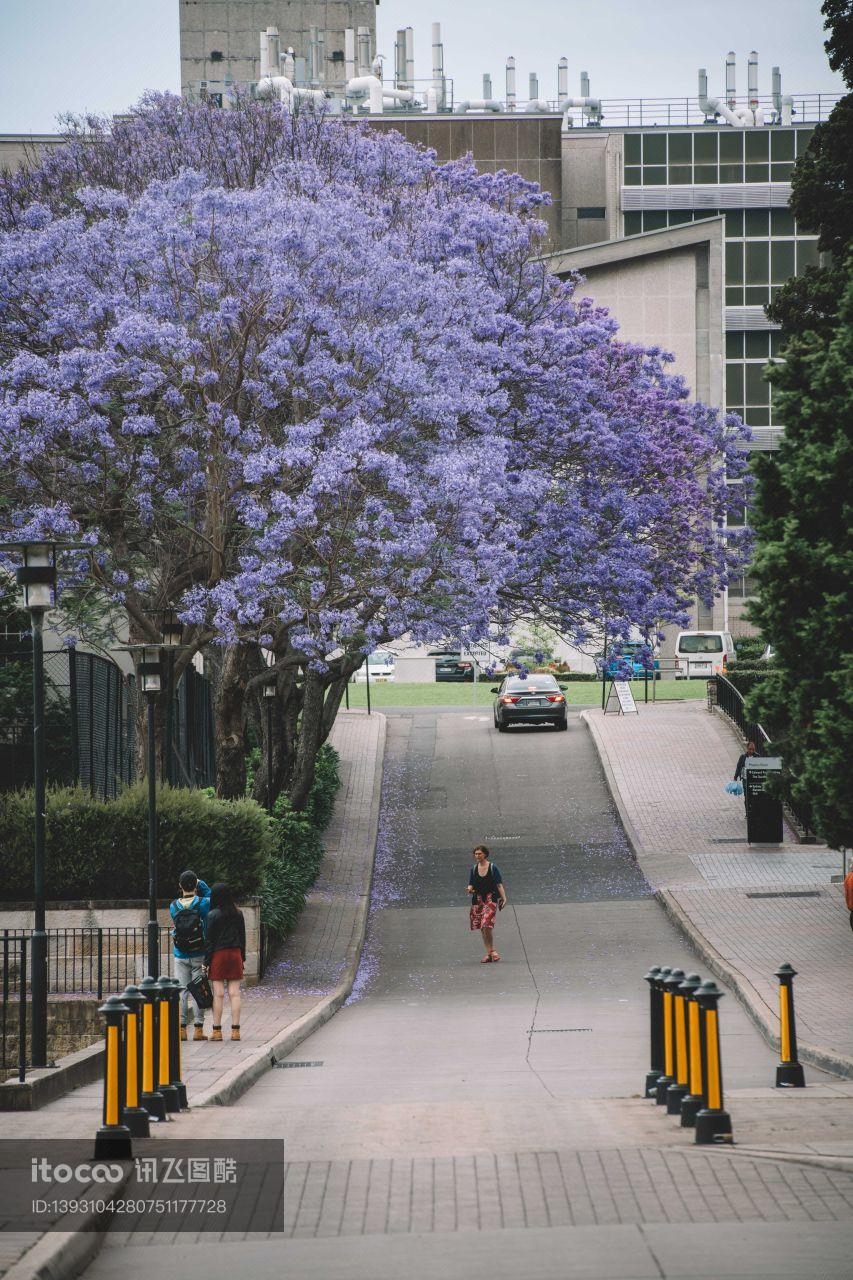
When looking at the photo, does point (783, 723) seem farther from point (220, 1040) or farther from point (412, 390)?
point (412, 390)

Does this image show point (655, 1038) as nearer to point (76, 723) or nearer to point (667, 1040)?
point (667, 1040)

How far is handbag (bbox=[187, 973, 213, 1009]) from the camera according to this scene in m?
15.9

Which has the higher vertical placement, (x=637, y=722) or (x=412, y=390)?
(x=412, y=390)

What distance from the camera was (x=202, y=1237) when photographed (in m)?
7.52

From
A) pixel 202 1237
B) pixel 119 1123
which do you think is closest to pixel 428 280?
pixel 119 1123

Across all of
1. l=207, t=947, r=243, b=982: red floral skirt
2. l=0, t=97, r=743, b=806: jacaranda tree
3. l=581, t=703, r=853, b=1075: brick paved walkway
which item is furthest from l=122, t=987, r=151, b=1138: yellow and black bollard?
l=0, t=97, r=743, b=806: jacaranda tree

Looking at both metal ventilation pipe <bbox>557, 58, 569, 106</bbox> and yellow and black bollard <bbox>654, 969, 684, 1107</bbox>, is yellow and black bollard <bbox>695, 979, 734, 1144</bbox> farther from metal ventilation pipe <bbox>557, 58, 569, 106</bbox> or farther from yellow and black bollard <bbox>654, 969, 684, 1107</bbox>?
metal ventilation pipe <bbox>557, 58, 569, 106</bbox>

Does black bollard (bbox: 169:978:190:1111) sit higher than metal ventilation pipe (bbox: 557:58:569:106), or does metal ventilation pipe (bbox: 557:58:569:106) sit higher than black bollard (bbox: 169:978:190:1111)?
metal ventilation pipe (bbox: 557:58:569:106)

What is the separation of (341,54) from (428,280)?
8185 cm

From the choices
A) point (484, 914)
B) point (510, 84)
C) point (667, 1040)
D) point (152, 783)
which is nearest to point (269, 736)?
point (484, 914)

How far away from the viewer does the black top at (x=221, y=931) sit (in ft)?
51.8

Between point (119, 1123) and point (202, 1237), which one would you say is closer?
point (202, 1237)

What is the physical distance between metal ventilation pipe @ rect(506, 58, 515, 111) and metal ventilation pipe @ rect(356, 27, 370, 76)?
13.6m

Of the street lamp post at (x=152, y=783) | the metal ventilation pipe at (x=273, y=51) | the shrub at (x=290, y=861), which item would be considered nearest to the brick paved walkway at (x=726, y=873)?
the shrub at (x=290, y=861)
